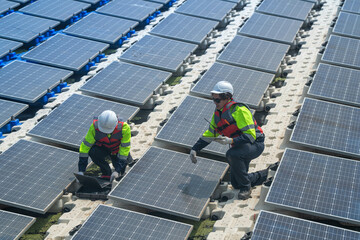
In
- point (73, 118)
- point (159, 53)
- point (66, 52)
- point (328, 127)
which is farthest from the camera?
point (66, 52)

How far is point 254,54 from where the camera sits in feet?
60.1

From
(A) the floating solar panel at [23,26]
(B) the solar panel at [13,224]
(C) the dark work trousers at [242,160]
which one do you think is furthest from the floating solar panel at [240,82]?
(A) the floating solar panel at [23,26]

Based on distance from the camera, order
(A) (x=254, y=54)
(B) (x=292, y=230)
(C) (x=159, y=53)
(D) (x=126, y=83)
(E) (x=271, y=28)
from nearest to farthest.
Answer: (B) (x=292, y=230) → (D) (x=126, y=83) → (A) (x=254, y=54) → (C) (x=159, y=53) → (E) (x=271, y=28)

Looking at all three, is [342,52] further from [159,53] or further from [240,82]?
[159,53]

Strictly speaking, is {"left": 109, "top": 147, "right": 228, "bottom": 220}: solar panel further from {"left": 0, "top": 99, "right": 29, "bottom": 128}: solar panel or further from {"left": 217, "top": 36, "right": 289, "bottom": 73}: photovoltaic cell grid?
{"left": 217, "top": 36, "right": 289, "bottom": 73}: photovoltaic cell grid

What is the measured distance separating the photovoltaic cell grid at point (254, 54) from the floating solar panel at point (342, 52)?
140cm

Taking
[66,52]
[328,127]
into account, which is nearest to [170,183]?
[328,127]

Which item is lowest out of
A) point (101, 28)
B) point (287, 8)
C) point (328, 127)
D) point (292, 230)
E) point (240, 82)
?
point (292, 230)

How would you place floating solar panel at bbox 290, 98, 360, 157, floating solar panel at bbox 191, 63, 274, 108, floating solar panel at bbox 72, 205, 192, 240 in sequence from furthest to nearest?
floating solar panel at bbox 191, 63, 274, 108 → floating solar panel at bbox 290, 98, 360, 157 → floating solar panel at bbox 72, 205, 192, 240

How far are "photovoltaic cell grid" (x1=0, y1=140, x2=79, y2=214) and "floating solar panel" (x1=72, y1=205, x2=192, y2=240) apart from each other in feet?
3.97

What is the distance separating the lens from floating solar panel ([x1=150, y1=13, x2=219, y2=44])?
20.2 meters

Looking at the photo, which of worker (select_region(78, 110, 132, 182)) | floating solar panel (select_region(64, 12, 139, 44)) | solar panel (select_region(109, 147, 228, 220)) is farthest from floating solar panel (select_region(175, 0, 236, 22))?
worker (select_region(78, 110, 132, 182))

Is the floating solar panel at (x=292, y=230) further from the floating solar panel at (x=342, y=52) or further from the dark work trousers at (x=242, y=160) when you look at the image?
the floating solar panel at (x=342, y=52)

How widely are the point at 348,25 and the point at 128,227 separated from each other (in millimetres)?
13499
